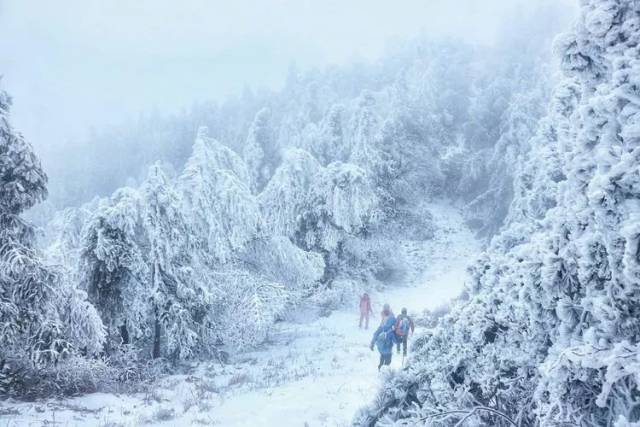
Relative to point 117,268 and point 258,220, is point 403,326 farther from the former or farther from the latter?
point 117,268

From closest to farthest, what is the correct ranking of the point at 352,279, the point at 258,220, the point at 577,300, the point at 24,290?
the point at 577,300, the point at 24,290, the point at 258,220, the point at 352,279

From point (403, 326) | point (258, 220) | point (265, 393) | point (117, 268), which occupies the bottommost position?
point (265, 393)

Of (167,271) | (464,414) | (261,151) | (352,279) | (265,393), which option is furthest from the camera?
(261,151)

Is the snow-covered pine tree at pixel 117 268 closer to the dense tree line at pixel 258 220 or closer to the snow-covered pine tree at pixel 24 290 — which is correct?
the dense tree line at pixel 258 220

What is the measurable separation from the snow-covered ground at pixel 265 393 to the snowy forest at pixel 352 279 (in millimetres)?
68

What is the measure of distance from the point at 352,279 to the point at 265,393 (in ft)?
45.6

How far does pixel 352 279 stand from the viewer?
2306 centimetres

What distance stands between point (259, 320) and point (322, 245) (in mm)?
8699

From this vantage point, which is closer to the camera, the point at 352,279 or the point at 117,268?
the point at 117,268

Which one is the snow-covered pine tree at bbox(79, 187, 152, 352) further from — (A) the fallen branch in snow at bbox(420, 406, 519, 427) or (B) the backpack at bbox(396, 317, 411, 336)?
(A) the fallen branch in snow at bbox(420, 406, 519, 427)

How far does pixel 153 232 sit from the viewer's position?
12.2 meters

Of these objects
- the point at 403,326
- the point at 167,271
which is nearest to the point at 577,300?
the point at 403,326

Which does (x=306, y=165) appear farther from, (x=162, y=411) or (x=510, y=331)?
(x=510, y=331)

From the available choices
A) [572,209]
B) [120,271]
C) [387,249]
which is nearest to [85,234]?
[120,271]
